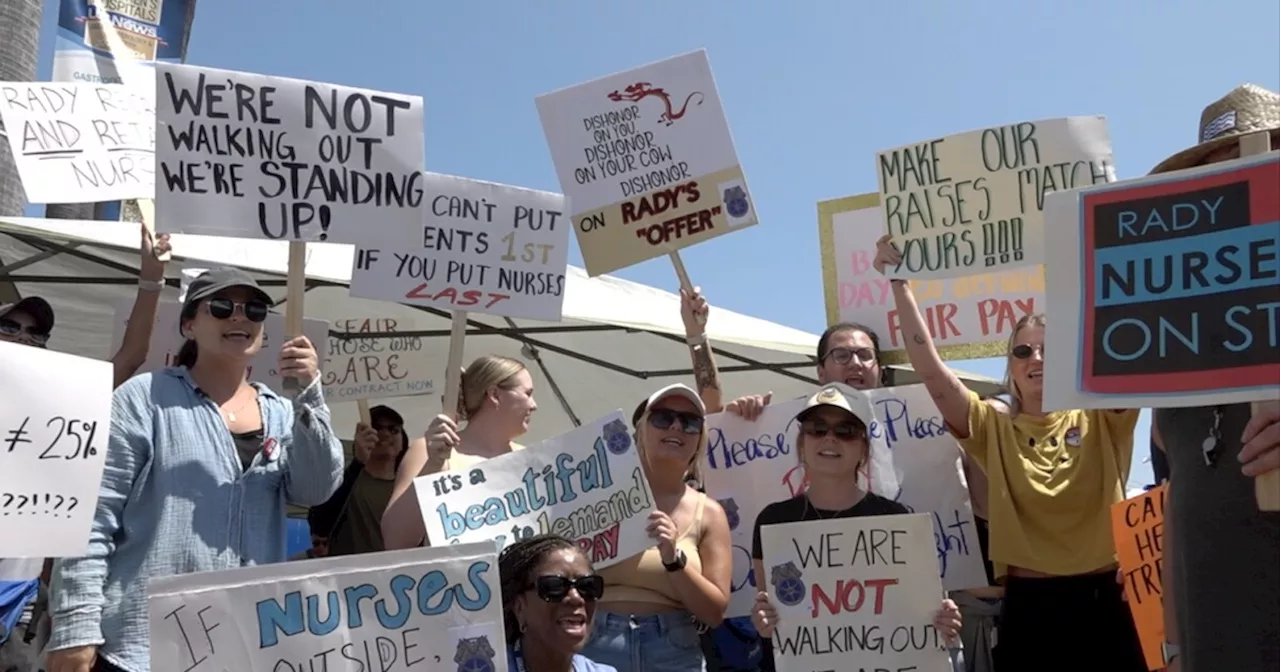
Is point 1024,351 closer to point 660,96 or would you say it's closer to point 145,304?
point 660,96

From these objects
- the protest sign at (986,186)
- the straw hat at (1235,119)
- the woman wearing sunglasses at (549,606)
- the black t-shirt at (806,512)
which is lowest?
the woman wearing sunglasses at (549,606)

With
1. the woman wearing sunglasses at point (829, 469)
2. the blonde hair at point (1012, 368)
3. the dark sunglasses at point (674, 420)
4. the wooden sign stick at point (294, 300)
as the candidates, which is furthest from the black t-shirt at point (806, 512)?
the wooden sign stick at point (294, 300)

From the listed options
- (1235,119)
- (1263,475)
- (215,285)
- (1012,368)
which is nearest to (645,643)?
(1012,368)

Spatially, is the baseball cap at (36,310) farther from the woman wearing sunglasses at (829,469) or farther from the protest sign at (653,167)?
the woman wearing sunglasses at (829,469)

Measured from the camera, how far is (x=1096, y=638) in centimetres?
401

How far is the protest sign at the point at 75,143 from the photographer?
533 cm

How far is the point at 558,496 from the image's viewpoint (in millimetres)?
4242

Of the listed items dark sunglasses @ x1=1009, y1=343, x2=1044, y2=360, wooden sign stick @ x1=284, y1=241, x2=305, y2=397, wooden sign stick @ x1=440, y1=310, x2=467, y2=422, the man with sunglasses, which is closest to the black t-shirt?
dark sunglasses @ x1=1009, y1=343, x2=1044, y2=360

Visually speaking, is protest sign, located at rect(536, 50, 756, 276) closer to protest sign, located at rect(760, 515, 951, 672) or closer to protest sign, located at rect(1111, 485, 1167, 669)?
protest sign, located at rect(760, 515, 951, 672)

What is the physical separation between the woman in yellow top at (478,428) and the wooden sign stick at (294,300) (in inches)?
21.9

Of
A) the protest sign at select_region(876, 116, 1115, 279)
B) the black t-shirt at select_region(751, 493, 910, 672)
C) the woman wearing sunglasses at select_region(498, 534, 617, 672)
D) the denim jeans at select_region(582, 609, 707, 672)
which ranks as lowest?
the denim jeans at select_region(582, 609, 707, 672)

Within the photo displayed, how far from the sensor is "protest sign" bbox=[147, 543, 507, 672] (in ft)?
9.86

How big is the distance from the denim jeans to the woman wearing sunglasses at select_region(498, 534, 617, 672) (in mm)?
503

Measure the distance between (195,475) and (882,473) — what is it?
8.59 ft
